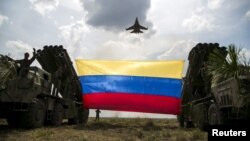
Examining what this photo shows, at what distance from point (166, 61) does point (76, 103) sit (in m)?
5.51

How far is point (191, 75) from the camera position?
16609mm

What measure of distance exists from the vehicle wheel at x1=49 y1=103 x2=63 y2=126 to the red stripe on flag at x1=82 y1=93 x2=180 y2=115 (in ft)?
4.19

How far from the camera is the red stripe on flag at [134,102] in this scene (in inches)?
667

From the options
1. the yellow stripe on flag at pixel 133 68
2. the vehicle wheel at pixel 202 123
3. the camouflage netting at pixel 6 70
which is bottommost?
the vehicle wheel at pixel 202 123

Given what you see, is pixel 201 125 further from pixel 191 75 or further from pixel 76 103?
pixel 76 103

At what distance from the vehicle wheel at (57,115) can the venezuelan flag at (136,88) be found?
1.24 m

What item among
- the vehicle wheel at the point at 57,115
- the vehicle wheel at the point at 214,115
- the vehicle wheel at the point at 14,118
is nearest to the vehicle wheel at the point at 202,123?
Result: the vehicle wheel at the point at 214,115

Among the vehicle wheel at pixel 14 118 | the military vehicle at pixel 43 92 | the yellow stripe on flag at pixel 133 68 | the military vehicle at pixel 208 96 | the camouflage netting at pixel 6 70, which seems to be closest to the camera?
the military vehicle at pixel 208 96

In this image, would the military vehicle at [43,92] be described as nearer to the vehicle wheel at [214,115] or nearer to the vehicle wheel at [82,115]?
the vehicle wheel at [82,115]

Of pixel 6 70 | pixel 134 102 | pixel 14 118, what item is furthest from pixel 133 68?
pixel 6 70

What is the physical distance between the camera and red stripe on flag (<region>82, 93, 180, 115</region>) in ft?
55.6

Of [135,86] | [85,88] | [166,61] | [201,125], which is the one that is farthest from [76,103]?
[201,125]

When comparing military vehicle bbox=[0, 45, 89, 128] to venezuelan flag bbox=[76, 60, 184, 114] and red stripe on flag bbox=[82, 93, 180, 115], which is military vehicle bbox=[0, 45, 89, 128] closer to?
venezuelan flag bbox=[76, 60, 184, 114]

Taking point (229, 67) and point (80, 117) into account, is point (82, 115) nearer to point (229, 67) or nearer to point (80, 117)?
point (80, 117)
